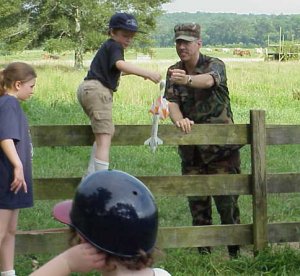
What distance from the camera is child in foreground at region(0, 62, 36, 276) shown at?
4.64 metres

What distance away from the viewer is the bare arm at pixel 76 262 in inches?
83.7

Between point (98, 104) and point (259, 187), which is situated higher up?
point (98, 104)

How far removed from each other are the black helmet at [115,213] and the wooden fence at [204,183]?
3.34 meters

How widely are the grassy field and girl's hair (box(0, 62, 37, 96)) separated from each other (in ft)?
4.80

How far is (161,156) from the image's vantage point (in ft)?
36.7

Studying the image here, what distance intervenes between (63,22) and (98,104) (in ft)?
144

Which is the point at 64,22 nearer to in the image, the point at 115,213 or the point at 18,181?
the point at 18,181

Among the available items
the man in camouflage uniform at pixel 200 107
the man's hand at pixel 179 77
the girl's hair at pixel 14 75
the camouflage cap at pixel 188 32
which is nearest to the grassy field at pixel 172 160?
the man in camouflage uniform at pixel 200 107

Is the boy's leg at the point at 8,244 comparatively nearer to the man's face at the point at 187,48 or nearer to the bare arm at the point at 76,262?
the man's face at the point at 187,48

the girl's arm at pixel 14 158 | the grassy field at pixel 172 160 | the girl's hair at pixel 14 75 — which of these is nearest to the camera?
the girl's arm at pixel 14 158

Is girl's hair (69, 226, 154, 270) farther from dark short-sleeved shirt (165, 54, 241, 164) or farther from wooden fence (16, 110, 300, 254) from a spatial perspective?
dark short-sleeved shirt (165, 54, 241, 164)

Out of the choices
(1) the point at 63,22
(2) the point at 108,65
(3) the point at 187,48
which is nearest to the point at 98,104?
(2) the point at 108,65

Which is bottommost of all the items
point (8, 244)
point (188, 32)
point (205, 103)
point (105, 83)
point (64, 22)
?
point (64, 22)

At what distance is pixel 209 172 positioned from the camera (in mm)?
5914
